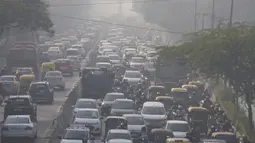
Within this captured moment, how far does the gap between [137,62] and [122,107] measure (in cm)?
3224

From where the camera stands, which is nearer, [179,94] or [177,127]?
[177,127]

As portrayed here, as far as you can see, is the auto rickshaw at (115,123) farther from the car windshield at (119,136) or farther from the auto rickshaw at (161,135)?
the car windshield at (119,136)

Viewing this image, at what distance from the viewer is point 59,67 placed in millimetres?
70812

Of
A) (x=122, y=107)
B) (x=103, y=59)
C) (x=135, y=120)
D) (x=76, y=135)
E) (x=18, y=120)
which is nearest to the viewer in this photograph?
(x=76, y=135)

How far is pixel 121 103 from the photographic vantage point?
44188 mm

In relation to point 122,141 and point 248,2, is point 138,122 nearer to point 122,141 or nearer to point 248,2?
point 122,141

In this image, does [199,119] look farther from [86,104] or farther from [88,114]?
[86,104]

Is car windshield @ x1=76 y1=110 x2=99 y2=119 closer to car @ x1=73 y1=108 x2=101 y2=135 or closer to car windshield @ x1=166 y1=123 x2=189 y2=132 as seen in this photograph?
car @ x1=73 y1=108 x2=101 y2=135

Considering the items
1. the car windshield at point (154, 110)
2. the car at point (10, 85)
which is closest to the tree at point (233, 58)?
the car windshield at point (154, 110)

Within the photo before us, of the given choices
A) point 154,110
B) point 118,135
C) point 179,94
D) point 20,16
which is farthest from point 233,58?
point 20,16

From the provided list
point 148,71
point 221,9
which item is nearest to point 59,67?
point 148,71

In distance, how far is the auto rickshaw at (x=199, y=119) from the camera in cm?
4075

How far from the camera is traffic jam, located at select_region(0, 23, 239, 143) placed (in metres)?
35.5

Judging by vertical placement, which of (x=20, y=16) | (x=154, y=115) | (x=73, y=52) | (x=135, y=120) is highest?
(x=20, y=16)
